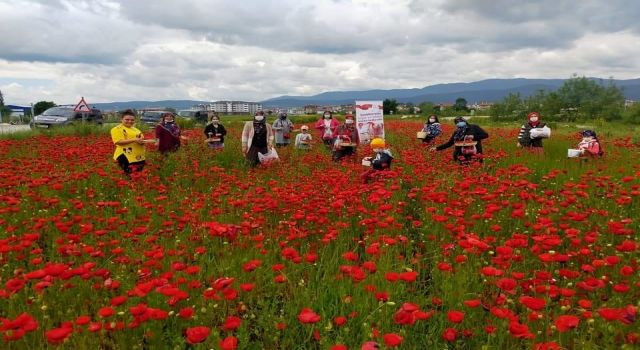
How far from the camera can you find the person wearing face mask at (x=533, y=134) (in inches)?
358

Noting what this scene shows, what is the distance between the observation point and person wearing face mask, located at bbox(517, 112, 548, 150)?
910 cm

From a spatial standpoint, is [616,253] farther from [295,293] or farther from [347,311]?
[295,293]

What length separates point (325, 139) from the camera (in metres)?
12.1

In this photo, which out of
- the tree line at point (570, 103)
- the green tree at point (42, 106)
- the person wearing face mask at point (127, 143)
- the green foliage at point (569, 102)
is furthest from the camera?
the green tree at point (42, 106)

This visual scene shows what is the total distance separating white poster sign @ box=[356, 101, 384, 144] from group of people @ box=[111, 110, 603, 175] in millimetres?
451

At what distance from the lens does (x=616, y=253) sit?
3.34 m

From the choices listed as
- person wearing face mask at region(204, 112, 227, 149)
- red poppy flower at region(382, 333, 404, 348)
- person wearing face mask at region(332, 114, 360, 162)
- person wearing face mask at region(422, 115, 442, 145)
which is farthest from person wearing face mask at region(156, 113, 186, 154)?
red poppy flower at region(382, 333, 404, 348)

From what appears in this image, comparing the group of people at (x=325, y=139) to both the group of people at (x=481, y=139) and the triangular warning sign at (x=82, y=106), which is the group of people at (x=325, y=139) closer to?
the group of people at (x=481, y=139)

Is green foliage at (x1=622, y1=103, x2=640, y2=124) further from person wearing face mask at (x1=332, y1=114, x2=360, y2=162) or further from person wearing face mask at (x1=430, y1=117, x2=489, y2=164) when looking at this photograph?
person wearing face mask at (x1=430, y1=117, x2=489, y2=164)

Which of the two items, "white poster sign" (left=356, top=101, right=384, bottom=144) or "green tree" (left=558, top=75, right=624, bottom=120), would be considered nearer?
"white poster sign" (left=356, top=101, right=384, bottom=144)

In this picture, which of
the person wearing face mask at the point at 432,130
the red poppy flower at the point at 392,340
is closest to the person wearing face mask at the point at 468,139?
the person wearing face mask at the point at 432,130

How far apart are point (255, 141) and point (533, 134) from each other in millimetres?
5738

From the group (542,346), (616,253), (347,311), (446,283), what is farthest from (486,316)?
(616,253)

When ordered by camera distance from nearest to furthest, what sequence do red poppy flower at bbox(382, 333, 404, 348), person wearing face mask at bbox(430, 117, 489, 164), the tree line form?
1. red poppy flower at bbox(382, 333, 404, 348)
2. person wearing face mask at bbox(430, 117, 489, 164)
3. the tree line
